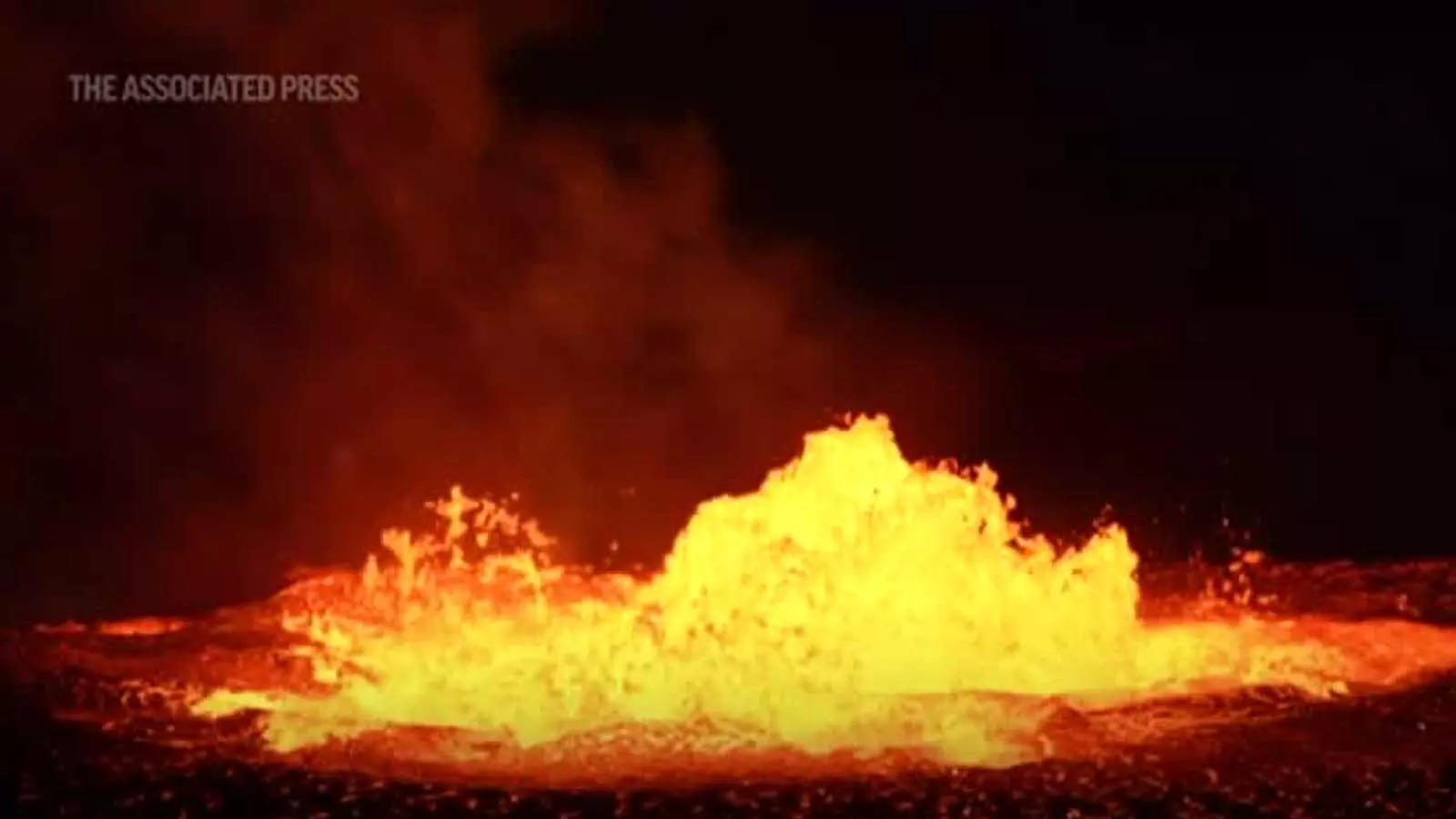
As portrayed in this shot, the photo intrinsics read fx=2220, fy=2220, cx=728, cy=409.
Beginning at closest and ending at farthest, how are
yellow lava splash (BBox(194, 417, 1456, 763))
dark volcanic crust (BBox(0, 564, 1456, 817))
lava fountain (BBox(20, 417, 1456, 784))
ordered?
dark volcanic crust (BBox(0, 564, 1456, 817))
lava fountain (BBox(20, 417, 1456, 784))
yellow lava splash (BBox(194, 417, 1456, 763))

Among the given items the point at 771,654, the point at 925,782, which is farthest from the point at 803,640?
the point at 925,782

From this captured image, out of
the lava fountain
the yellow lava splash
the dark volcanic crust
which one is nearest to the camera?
the dark volcanic crust

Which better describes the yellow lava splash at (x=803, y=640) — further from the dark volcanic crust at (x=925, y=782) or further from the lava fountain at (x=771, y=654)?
the dark volcanic crust at (x=925, y=782)

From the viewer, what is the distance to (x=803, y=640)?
461 inches

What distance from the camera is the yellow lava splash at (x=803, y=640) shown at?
414 inches

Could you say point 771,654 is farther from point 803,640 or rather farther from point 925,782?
point 925,782

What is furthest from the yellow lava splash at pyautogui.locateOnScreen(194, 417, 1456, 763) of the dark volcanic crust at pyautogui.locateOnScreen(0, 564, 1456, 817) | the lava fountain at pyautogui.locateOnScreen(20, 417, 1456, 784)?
the dark volcanic crust at pyautogui.locateOnScreen(0, 564, 1456, 817)

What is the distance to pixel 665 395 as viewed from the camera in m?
24.9

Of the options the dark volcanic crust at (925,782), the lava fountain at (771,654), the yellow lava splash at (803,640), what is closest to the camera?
the dark volcanic crust at (925,782)

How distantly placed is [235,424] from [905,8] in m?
9.39

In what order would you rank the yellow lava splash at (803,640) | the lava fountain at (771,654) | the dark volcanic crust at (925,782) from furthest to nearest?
the yellow lava splash at (803,640) → the lava fountain at (771,654) → the dark volcanic crust at (925,782)

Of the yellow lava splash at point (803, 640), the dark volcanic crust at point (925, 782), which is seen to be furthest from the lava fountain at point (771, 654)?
the dark volcanic crust at point (925, 782)

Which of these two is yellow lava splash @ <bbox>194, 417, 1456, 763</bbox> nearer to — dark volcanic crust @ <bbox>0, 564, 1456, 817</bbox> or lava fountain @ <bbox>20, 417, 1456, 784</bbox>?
lava fountain @ <bbox>20, 417, 1456, 784</bbox>

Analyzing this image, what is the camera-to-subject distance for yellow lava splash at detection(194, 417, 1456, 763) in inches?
414
